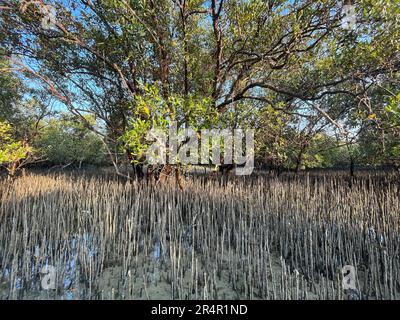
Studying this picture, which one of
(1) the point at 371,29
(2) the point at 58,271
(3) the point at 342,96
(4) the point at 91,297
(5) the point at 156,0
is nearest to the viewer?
(4) the point at 91,297

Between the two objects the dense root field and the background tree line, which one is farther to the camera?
the background tree line

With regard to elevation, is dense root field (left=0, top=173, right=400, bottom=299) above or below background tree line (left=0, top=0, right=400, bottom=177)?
below

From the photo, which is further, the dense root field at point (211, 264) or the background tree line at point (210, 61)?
the background tree line at point (210, 61)

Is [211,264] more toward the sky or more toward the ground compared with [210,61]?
more toward the ground

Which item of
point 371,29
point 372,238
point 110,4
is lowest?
point 372,238

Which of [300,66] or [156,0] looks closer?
[156,0]

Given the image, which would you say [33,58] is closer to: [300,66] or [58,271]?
[58,271]

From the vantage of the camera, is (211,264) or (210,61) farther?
(210,61)

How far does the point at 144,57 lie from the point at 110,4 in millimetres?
1001

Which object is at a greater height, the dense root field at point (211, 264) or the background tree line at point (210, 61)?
the background tree line at point (210, 61)
